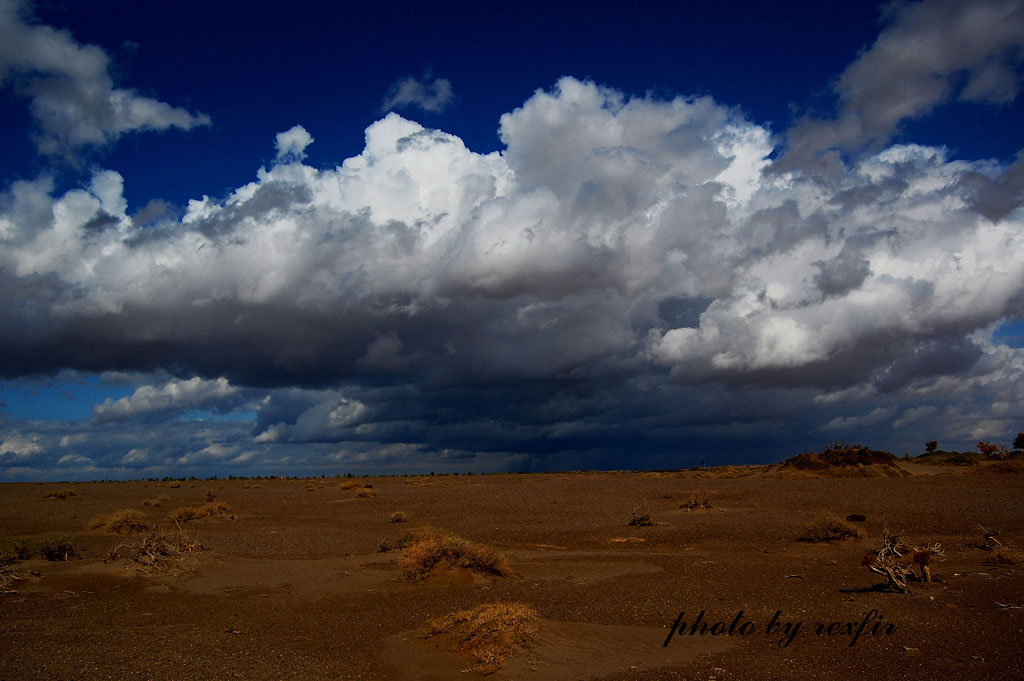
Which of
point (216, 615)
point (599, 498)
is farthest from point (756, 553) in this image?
point (599, 498)

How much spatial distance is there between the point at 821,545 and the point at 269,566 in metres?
14.7

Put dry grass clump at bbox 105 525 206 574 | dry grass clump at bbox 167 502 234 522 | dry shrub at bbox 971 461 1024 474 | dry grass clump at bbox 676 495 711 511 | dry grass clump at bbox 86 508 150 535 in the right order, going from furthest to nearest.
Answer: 1. dry shrub at bbox 971 461 1024 474
2. dry grass clump at bbox 676 495 711 511
3. dry grass clump at bbox 167 502 234 522
4. dry grass clump at bbox 86 508 150 535
5. dry grass clump at bbox 105 525 206 574

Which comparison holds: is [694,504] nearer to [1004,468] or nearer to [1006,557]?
[1006,557]

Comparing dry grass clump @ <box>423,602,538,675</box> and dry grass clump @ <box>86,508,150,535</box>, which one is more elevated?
dry grass clump @ <box>86,508,150,535</box>

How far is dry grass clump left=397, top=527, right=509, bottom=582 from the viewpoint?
14914mm

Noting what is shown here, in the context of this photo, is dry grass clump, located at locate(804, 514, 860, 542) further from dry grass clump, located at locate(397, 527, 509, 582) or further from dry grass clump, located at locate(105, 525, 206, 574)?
dry grass clump, located at locate(105, 525, 206, 574)

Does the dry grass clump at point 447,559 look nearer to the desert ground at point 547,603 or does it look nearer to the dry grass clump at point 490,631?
the desert ground at point 547,603

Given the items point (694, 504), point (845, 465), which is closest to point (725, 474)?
point (845, 465)

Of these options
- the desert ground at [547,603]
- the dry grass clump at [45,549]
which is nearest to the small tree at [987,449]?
the desert ground at [547,603]

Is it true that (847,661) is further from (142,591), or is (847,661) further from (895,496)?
(895,496)

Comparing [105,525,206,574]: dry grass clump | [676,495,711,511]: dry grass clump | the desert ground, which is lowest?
the desert ground

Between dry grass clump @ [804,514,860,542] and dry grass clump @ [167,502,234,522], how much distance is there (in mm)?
23835

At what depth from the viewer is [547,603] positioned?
1266cm

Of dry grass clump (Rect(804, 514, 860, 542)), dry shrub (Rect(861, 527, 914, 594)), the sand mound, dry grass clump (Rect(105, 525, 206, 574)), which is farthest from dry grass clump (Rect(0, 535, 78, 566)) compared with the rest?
the sand mound
